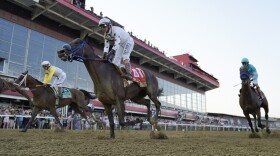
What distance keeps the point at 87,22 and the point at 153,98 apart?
81.3 ft

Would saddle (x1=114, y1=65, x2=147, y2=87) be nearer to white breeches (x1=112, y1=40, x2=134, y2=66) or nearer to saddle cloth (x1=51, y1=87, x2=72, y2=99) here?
white breeches (x1=112, y1=40, x2=134, y2=66)

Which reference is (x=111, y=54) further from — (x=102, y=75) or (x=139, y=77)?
(x=139, y=77)

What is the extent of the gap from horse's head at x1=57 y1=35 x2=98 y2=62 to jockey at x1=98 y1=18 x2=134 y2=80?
0.43 metres

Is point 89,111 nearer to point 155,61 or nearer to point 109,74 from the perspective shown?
point 109,74

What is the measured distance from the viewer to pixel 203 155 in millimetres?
3299

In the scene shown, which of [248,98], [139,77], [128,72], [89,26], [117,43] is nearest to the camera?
[117,43]

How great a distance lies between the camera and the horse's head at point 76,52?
236 inches

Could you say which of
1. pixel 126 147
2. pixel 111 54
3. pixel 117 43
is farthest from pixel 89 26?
pixel 126 147

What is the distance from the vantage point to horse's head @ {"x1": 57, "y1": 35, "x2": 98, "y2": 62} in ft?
19.7

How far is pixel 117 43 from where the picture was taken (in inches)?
253

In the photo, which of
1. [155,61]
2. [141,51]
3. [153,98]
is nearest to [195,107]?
[155,61]

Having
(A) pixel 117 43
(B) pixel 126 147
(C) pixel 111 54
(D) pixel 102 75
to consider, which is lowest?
(B) pixel 126 147

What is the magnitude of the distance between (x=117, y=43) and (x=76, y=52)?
1.05 m

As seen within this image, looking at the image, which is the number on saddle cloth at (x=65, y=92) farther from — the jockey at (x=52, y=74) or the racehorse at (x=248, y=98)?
the racehorse at (x=248, y=98)
